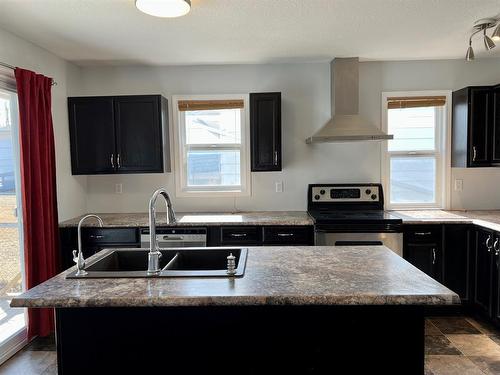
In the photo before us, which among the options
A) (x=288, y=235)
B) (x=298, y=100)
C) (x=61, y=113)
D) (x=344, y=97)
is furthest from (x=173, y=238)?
(x=344, y=97)

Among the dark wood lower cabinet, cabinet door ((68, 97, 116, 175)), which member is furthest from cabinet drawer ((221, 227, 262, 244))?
the dark wood lower cabinet

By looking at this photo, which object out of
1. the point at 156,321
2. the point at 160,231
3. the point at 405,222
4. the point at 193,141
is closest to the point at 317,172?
the point at 405,222

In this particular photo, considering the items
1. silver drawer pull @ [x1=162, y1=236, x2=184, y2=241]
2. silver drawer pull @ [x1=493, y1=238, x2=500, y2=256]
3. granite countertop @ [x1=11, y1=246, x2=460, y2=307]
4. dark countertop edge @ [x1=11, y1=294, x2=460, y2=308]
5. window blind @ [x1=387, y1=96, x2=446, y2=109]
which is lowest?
silver drawer pull @ [x1=493, y1=238, x2=500, y2=256]

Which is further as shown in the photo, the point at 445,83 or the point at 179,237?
the point at 445,83

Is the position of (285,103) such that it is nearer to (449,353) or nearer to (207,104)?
(207,104)

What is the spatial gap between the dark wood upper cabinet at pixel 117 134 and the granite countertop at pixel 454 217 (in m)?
2.42

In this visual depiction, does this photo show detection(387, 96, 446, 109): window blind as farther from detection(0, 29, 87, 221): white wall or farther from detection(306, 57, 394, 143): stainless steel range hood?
detection(0, 29, 87, 221): white wall

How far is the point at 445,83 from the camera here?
3.70 metres

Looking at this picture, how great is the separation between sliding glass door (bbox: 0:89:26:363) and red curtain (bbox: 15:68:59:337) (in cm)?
12

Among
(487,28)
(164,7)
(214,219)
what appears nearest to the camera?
(164,7)

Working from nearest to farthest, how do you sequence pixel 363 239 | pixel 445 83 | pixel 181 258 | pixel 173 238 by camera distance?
pixel 181 258, pixel 363 239, pixel 173 238, pixel 445 83

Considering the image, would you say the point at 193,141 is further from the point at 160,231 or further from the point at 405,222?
the point at 405,222

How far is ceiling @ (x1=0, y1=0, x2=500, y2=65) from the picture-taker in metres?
2.36

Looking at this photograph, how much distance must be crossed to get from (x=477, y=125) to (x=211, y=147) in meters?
2.62
